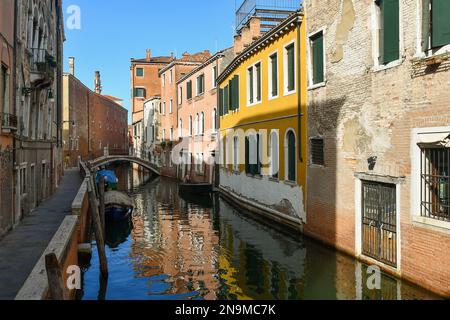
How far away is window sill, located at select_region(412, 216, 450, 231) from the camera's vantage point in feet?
23.4

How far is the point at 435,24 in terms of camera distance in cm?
736

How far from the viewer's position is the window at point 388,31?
333 inches

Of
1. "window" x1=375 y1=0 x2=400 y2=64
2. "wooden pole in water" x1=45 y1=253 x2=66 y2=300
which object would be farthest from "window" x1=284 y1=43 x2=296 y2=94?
"wooden pole in water" x1=45 y1=253 x2=66 y2=300

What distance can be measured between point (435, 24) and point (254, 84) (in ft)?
32.6

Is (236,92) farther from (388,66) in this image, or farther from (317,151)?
(388,66)

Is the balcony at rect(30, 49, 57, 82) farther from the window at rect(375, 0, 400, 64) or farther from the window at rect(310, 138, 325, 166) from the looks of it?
the window at rect(375, 0, 400, 64)

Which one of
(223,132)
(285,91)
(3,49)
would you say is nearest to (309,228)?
(285,91)

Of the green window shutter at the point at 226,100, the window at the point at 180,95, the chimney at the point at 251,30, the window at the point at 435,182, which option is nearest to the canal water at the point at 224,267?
the window at the point at 435,182

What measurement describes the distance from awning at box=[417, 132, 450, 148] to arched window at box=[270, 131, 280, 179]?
7.09 m

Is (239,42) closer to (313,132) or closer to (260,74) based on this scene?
(260,74)

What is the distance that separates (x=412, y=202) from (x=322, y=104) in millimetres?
4187

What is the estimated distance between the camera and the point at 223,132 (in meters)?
23.1

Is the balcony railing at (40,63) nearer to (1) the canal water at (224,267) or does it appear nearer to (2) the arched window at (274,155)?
(1) the canal water at (224,267)

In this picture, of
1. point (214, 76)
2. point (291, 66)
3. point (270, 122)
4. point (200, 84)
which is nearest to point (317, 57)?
point (291, 66)
